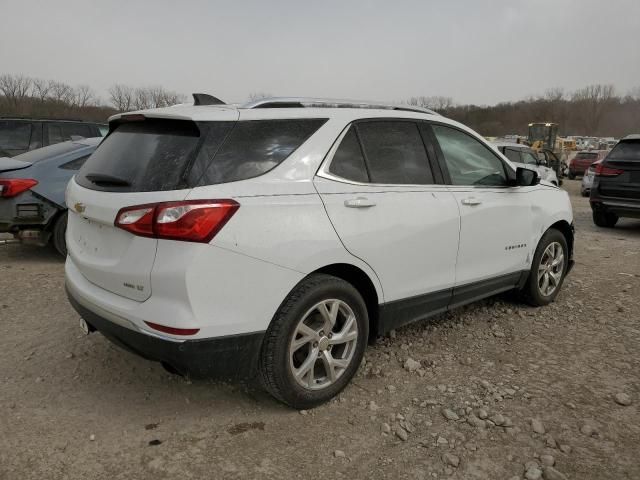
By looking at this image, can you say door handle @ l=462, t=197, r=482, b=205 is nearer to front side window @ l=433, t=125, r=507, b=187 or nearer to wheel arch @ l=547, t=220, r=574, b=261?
front side window @ l=433, t=125, r=507, b=187

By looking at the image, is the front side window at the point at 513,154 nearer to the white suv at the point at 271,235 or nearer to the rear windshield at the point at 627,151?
the rear windshield at the point at 627,151

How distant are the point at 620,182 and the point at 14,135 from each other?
11.0 m

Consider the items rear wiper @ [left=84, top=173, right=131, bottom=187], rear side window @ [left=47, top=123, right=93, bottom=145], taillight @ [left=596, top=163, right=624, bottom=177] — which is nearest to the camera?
rear wiper @ [left=84, top=173, right=131, bottom=187]

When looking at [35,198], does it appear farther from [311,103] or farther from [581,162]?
[581,162]

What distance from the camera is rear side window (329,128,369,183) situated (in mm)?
2908

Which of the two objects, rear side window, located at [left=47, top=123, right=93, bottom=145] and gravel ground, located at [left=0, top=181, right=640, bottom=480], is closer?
gravel ground, located at [left=0, top=181, right=640, bottom=480]

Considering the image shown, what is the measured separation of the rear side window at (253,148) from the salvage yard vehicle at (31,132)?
321 inches

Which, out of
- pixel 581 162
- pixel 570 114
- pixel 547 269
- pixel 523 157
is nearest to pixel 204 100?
pixel 547 269

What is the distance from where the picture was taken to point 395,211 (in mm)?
3066

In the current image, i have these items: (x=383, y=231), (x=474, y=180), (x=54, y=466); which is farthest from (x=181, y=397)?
(x=474, y=180)

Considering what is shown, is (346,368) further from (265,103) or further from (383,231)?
(265,103)

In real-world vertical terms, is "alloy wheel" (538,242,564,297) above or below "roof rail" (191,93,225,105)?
below

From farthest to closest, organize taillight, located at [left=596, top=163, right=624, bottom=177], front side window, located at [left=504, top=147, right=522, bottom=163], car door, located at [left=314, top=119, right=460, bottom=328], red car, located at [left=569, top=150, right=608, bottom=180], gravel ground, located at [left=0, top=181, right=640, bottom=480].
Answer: red car, located at [left=569, top=150, right=608, bottom=180], front side window, located at [left=504, top=147, right=522, bottom=163], taillight, located at [left=596, top=163, right=624, bottom=177], car door, located at [left=314, top=119, right=460, bottom=328], gravel ground, located at [left=0, top=181, right=640, bottom=480]

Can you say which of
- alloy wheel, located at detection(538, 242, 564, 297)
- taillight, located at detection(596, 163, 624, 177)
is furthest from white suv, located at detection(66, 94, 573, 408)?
taillight, located at detection(596, 163, 624, 177)
